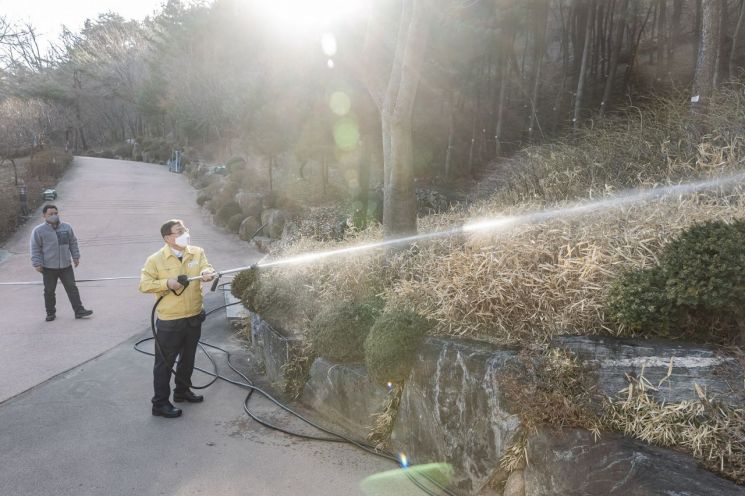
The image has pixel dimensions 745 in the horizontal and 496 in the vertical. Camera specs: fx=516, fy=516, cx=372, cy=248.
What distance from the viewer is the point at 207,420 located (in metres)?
5.16

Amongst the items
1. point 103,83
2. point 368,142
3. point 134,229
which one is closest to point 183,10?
point 103,83

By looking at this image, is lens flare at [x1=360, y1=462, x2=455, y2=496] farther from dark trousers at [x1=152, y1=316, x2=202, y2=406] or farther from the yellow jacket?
the yellow jacket

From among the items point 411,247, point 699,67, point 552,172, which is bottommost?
point 411,247

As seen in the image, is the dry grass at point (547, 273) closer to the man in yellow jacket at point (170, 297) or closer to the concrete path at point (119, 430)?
the concrete path at point (119, 430)

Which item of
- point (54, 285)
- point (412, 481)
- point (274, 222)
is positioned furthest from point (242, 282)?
point (274, 222)

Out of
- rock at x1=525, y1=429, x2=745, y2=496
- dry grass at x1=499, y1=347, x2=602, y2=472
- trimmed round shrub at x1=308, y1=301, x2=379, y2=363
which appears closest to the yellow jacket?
trimmed round shrub at x1=308, y1=301, x2=379, y2=363

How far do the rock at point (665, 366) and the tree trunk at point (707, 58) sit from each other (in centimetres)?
524

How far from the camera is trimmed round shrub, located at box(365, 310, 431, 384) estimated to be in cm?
414

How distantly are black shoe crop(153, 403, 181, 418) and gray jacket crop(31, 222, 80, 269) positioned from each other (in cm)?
471

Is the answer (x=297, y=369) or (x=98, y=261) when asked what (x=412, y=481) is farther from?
(x=98, y=261)

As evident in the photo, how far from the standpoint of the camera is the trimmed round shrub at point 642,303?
10.6ft

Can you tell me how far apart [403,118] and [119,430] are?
14.2ft

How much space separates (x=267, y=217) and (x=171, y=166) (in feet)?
65.5

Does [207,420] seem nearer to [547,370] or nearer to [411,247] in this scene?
[411,247]
